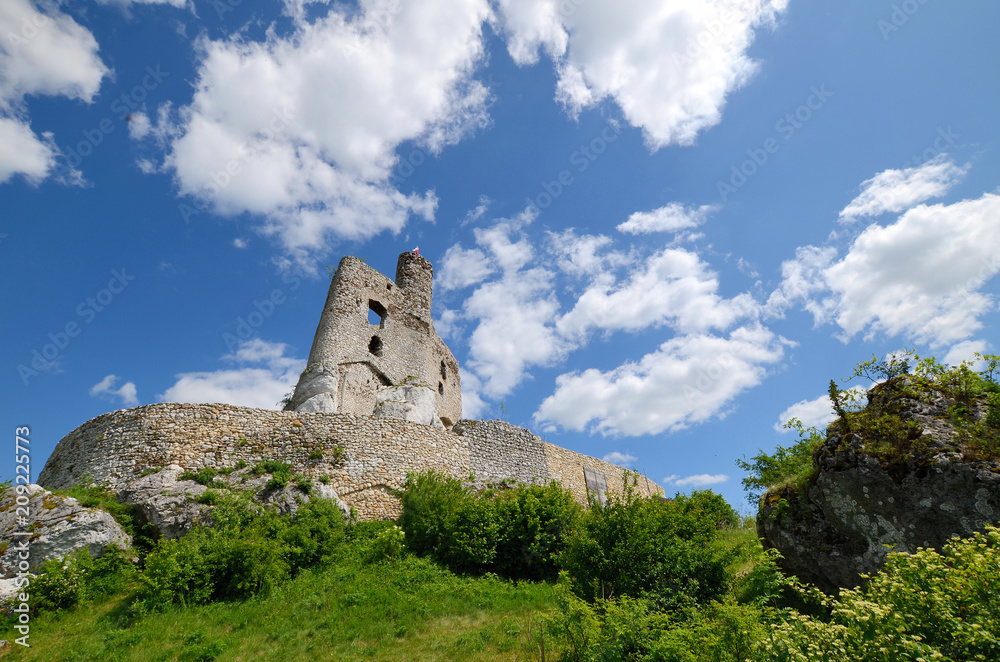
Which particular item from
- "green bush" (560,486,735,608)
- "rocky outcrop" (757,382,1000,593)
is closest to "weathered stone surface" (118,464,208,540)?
"green bush" (560,486,735,608)

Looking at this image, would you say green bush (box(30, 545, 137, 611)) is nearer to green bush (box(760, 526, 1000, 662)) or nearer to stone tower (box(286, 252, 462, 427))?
stone tower (box(286, 252, 462, 427))

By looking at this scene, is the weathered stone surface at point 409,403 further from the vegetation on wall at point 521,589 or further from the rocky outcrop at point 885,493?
the rocky outcrop at point 885,493

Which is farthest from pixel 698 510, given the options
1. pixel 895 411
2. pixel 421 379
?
pixel 421 379

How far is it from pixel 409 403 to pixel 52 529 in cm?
1323

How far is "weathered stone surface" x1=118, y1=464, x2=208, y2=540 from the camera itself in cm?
1324

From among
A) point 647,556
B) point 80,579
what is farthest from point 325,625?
point 647,556

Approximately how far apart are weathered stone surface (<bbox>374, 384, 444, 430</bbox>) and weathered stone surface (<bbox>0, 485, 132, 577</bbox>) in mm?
10540

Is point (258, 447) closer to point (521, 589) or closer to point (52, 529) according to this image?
point (52, 529)

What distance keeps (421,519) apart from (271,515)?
411 centimetres

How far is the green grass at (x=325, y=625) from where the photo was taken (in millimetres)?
9453

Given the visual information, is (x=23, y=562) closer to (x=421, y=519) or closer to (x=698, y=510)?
(x=421, y=519)

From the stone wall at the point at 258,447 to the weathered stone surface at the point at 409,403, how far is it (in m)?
3.43

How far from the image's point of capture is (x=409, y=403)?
928 inches

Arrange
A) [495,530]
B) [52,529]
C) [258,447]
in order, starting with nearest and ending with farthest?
1. [52,529]
2. [495,530]
3. [258,447]
